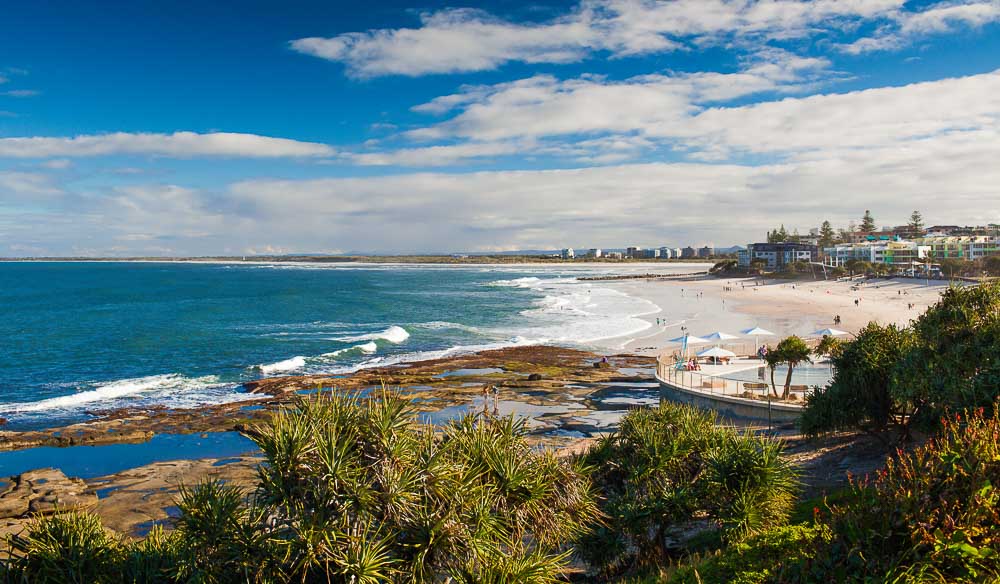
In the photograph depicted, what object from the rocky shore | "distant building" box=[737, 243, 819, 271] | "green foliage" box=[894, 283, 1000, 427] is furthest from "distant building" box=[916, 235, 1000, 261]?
"green foliage" box=[894, 283, 1000, 427]

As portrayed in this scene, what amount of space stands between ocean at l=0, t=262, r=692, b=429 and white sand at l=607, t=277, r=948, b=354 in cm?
433

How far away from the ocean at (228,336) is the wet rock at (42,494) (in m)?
9.93

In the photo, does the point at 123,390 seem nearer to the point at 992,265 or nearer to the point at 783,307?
the point at 783,307

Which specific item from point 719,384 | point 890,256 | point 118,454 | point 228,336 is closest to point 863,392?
point 719,384

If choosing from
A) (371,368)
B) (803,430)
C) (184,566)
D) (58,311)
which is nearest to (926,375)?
(803,430)

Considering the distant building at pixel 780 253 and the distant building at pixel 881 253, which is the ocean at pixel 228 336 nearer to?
the distant building at pixel 881 253

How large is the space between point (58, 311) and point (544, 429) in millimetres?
81753

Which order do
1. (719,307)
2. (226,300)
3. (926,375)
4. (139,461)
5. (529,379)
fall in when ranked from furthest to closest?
A: (226,300)
(719,307)
(529,379)
(139,461)
(926,375)

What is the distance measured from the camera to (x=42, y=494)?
20.1 meters

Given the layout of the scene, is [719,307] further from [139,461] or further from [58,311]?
[58,311]

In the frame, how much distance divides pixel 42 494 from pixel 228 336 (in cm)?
3977

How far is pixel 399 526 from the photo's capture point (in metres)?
7.79

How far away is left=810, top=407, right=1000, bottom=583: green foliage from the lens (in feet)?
19.2

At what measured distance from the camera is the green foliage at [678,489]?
10812 mm
